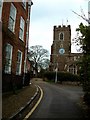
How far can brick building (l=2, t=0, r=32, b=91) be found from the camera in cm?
1983

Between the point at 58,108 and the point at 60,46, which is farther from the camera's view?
the point at 60,46

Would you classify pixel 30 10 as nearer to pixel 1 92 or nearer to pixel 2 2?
pixel 2 2

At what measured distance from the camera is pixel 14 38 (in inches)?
895

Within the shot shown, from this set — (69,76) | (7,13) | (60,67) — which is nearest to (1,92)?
(7,13)

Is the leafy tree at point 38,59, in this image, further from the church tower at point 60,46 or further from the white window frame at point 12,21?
the white window frame at point 12,21

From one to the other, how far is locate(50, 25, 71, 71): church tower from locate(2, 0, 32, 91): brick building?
205 ft

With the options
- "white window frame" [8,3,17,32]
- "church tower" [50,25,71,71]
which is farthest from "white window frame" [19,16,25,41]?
"church tower" [50,25,71,71]

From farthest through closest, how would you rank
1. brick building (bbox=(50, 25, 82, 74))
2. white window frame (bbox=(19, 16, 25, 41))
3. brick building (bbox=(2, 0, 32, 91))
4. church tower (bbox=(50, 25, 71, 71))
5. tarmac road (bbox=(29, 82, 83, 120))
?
church tower (bbox=(50, 25, 71, 71)) < brick building (bbox=(50, 25, 82, 74)) < white window frame (bbox=(19, 16, 25, 41)) < brick building (bbox=(2, 0, 32, 91)) < tarmac road (bbox=(29, 82, 83, 120))

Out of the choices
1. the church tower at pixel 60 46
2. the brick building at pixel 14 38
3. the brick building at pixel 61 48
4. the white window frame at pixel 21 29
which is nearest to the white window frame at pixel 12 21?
the brick building at pixel 14 38

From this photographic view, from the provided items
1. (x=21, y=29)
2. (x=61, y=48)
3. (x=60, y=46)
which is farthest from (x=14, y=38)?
(x=60, y=46)

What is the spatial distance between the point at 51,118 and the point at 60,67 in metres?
79.2

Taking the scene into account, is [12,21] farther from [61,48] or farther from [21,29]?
[61,48]

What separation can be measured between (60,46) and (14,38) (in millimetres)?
71678

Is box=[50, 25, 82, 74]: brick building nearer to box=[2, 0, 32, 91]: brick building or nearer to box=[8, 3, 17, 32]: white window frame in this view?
box=[2, 0, 32, 91]: brick building
